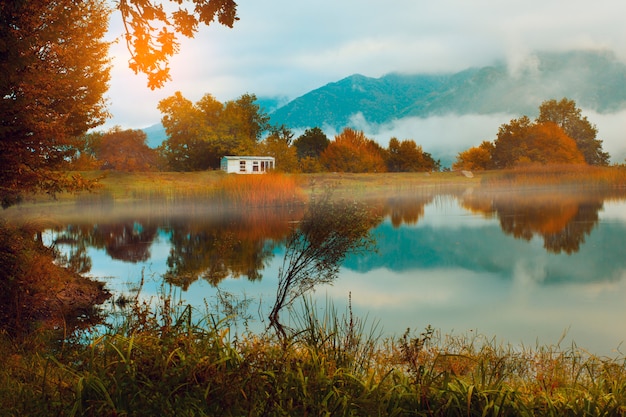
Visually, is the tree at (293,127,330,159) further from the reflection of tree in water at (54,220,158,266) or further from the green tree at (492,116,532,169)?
the reflection of tree in water at (54,220,158,266)

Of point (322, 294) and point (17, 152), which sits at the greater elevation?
point (17, 152)

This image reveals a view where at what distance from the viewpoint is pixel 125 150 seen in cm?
8294

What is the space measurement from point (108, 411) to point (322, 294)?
10438mm

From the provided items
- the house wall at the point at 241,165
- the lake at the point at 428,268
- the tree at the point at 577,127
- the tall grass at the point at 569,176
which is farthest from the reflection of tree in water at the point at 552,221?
the tree at the point at 577,127

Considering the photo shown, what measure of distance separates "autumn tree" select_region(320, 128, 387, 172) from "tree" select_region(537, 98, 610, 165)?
25935 mm

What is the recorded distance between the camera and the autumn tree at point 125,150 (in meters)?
79.5

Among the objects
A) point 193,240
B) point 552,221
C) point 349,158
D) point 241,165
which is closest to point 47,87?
point 193,240

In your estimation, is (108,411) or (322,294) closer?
(108,411)

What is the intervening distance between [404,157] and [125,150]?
4275cm

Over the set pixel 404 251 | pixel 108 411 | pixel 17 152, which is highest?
pixel 17 152

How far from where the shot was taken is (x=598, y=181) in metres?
65.4

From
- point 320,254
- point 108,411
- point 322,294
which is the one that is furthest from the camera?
point 322,294

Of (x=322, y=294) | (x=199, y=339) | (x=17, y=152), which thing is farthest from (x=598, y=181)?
(x=199, y=339)

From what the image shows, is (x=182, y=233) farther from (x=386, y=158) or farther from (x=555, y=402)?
(x=386, y=158)
